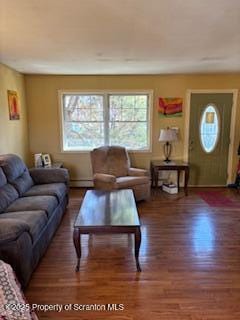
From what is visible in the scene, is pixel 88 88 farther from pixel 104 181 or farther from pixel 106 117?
pixel 104 181

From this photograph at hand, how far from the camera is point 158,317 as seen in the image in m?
1.94

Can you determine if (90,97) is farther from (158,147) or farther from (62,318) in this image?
(62,318)

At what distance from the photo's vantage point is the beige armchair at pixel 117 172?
435cm

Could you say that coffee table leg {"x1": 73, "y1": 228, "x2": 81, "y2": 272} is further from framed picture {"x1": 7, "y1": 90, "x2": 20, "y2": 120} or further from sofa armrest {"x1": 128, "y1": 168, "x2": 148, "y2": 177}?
framed picture {"x1": 7, "y1": 90, "x2": 20, "y2": 120}

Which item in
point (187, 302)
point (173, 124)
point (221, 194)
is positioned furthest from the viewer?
point (173, 124)

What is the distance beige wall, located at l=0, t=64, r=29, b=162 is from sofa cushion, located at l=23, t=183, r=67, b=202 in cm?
87

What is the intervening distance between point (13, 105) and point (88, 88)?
152 cm

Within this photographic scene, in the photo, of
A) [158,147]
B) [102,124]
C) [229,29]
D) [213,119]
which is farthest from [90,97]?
[229,29]

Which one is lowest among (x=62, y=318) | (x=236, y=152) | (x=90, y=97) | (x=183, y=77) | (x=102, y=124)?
(x=62, y=318)

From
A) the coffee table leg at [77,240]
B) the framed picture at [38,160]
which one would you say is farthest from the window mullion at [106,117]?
the coffee table leg at [77,240]

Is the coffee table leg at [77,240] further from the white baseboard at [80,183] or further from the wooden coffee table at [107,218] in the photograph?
the white baseboard at [80,183]

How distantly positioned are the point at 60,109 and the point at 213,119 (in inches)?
126

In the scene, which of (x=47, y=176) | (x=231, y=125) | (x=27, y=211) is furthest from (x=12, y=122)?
(x=231, y=125)

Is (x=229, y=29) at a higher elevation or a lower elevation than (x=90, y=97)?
higher
